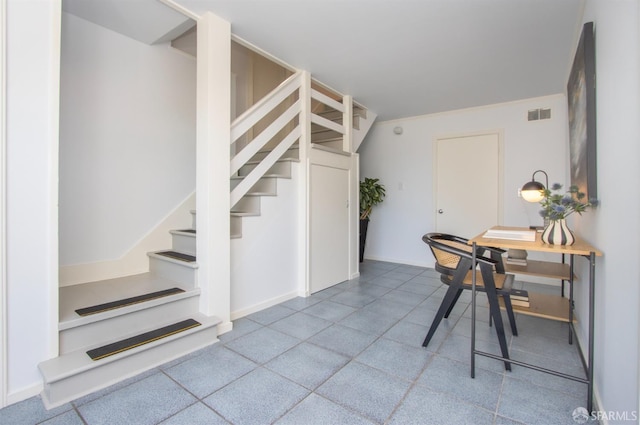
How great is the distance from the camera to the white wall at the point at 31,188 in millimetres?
1628

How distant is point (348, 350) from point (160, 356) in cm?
124

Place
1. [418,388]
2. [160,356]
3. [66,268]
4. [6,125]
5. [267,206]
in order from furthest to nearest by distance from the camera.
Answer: [267,206] < [66,268] < [160,356] < [418,388] < [6,125]

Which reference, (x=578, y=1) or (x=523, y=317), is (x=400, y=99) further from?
(x=523, y=317)

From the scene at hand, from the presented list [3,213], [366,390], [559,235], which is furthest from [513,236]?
[3,213]

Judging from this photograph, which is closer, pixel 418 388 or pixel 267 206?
pixel 418 388

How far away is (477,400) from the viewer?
1.68 metres

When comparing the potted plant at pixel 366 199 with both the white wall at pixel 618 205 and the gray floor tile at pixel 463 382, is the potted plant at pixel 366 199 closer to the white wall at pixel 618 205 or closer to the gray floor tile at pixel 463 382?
the gray floor tile at pixel 463 382

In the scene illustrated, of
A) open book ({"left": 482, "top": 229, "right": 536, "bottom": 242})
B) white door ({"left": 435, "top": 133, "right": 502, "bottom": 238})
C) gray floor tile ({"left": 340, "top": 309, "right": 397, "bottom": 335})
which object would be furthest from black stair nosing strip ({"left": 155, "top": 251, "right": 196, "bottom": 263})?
white door ({"left": 435, "top": 133, "right": 502, "bottom": 238})

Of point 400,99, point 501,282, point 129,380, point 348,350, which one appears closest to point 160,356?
point 129,380

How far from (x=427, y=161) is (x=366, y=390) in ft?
13.0

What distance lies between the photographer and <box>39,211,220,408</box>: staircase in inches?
67.0

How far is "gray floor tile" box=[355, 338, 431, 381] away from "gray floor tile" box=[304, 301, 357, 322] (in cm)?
57

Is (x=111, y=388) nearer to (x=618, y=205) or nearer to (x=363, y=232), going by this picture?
(x=618, y=205)

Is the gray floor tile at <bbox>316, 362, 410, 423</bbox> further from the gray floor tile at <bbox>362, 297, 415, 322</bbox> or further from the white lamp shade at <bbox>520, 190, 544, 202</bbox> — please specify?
the white lamp shade at <bbox>520, 190, 544, 202</bbox>
